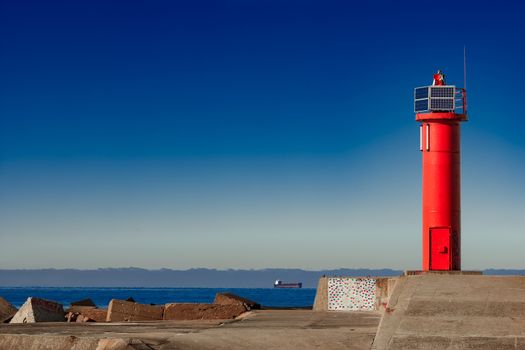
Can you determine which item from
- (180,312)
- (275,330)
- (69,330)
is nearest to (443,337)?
(275,330)

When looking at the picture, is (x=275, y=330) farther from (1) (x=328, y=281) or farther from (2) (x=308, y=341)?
(1) (x=328, y=281)

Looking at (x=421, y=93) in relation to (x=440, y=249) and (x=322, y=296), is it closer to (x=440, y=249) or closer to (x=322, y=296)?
(x=440, y=249)

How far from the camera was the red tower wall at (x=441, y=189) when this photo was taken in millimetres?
21500

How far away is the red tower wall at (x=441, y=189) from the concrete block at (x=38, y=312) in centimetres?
882

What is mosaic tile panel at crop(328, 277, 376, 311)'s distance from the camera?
20.7m

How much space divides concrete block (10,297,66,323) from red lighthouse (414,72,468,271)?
28.9 ft

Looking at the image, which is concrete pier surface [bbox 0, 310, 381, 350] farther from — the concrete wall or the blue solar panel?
the blue solar panel

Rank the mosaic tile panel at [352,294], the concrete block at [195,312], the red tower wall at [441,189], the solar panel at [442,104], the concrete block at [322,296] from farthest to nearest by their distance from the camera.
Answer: the solar panel at [442,104] → the red tower wall at [441,189] → the concrete block at [322,296] → the mosaic tile panel at [352,294] → the concrete block at [195,312]

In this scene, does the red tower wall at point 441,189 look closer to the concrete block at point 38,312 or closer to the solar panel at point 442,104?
the solar panel at point 442,104

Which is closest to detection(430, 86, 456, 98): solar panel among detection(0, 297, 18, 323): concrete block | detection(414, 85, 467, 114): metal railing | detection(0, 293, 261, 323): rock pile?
detection(414, 85, 467, 114): metal railing

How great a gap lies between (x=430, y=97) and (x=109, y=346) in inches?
516

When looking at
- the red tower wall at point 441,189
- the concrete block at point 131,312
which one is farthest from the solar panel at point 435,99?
the concrete block at point 131,312

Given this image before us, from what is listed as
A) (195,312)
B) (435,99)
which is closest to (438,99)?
(435,99)

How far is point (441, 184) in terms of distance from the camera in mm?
21484
